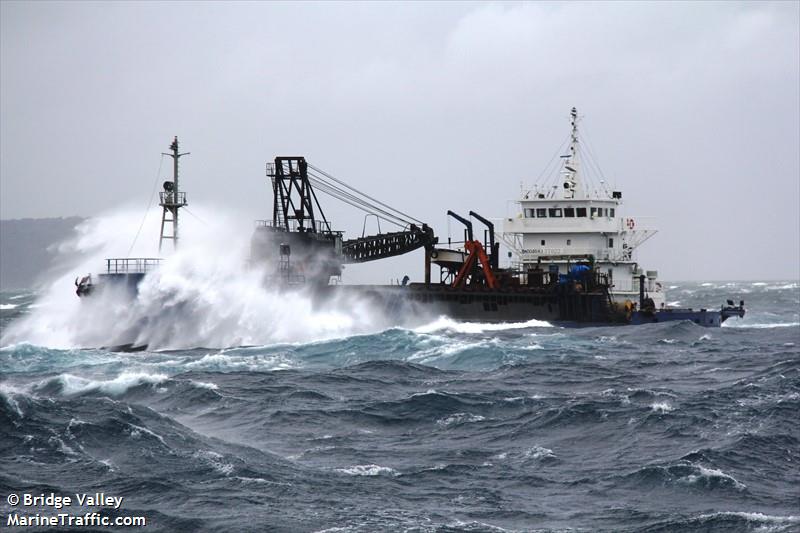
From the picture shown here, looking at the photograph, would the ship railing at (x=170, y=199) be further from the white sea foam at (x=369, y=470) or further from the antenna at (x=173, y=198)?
the white sea foam at (x=369, y=470)

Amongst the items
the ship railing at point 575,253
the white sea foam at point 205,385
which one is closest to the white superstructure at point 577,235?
the ship railing at point 575,253

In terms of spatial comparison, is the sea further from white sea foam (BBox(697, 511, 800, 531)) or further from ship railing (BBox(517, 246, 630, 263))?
ship railing (BBox(517, 246, 630, 263))

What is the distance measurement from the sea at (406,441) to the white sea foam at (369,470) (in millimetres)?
45

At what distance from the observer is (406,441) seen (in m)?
24.2

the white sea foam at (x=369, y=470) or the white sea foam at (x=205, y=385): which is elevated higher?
the white sea foam at (x=205, y=385)

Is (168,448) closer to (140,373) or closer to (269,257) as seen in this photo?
(140,373)

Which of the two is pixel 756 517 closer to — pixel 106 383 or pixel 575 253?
pixel 106 383

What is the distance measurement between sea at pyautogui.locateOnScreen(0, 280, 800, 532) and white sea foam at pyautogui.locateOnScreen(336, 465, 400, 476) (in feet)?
0.15

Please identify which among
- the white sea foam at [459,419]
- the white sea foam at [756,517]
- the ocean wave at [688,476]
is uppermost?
the white sea foam at [459,419]

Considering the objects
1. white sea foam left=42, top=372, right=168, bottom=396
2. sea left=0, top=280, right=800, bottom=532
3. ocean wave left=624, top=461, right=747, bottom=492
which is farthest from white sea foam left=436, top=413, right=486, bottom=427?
white sea foam left=42, top=372, right=168, bottom=396

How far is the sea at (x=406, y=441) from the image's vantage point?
18250 millimetres

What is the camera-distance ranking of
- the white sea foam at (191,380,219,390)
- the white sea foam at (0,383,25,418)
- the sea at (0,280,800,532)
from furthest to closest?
the white sea foam at (191,380,219,390) < the white sea foam at (0,383,25,418) < the sea at (0,280,800,532)

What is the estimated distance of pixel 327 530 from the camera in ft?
56.9

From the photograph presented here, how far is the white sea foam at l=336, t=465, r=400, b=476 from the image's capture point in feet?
68.8
